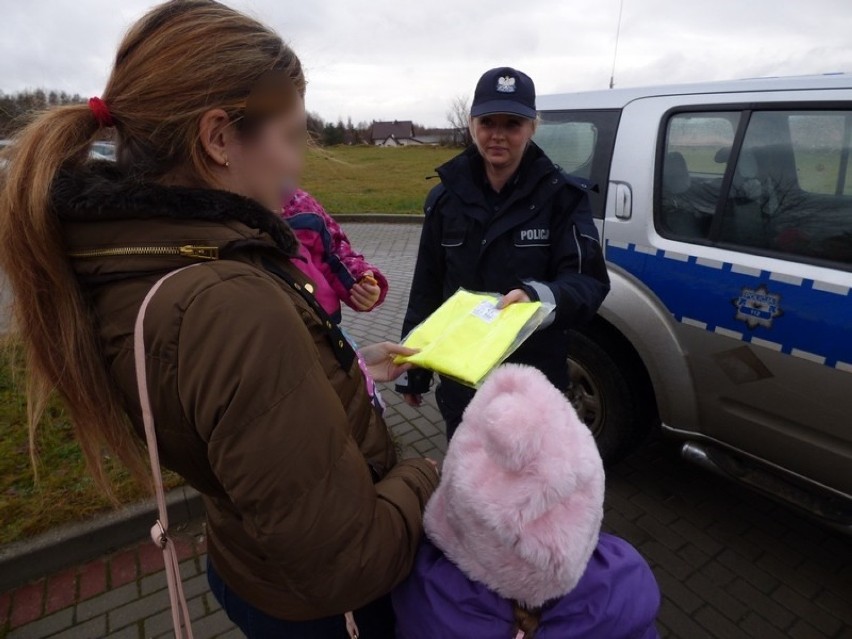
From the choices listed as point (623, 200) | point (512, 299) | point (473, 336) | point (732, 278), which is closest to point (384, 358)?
point (473, 336)

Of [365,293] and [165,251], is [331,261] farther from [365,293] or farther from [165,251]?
[165,251]

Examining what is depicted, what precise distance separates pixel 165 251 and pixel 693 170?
245 cm

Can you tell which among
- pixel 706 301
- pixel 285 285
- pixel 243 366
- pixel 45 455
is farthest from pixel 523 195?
pixel 45 455

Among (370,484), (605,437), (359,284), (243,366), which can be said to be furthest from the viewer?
(605,437)

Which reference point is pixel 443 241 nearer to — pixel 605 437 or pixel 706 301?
pixel 706 301

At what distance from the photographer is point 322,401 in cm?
78

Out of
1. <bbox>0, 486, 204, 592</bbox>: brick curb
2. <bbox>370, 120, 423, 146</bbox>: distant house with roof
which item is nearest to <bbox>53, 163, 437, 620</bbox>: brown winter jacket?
<bbox>0, 486, 204, 592</bbox>: brick curb

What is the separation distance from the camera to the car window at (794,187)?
208 centimetres

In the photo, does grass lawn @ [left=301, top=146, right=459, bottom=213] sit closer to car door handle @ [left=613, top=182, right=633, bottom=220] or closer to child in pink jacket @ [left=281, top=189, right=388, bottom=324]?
car door handle @ [left=613, top=182, right=633, bottom=220]

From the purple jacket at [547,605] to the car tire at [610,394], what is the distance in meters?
1.87

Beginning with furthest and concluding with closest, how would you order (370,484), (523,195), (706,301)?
(706,301) → (523,195) → (370,484)

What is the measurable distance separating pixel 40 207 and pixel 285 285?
372mm

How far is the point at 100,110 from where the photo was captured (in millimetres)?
899

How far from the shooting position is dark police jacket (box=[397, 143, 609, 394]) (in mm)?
1982
